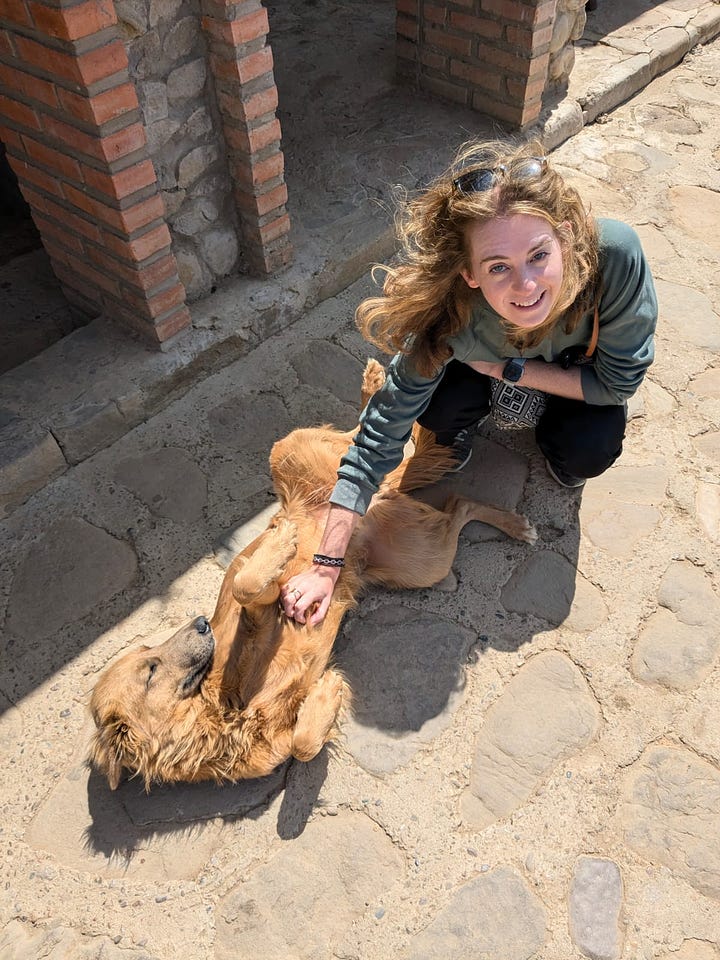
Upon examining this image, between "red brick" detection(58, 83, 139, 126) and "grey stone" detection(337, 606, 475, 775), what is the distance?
7.11ft

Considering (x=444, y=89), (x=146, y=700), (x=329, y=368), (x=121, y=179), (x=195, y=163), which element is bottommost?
(x=329, y=368)

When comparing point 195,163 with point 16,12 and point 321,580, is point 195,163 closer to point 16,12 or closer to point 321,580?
point 16,12

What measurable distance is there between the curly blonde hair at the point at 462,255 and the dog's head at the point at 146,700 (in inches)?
48.2

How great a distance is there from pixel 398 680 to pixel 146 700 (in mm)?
902

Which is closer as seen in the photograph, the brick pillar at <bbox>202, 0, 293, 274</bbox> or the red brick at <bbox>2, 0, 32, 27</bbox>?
the red brick at <bbox>2, 0, 32, 27</bbox>

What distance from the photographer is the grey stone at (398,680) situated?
107 inches

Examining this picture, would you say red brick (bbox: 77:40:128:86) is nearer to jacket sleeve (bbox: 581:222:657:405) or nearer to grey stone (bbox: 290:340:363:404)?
grey stone (bbox: 290:340:363:404)

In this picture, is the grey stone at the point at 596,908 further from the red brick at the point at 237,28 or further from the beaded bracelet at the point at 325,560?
the red brick at the point at 237,28

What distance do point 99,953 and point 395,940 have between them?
881 millimetres

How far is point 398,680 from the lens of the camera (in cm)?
287

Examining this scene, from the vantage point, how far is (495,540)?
3.25 m

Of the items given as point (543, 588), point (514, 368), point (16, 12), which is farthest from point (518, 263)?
point (16, 12)

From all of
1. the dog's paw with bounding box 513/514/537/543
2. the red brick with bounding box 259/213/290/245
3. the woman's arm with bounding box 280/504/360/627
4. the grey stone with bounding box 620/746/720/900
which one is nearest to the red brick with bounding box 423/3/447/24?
the red brick with bounding box 259/213/290/245

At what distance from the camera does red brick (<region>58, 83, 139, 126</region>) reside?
295 cm
